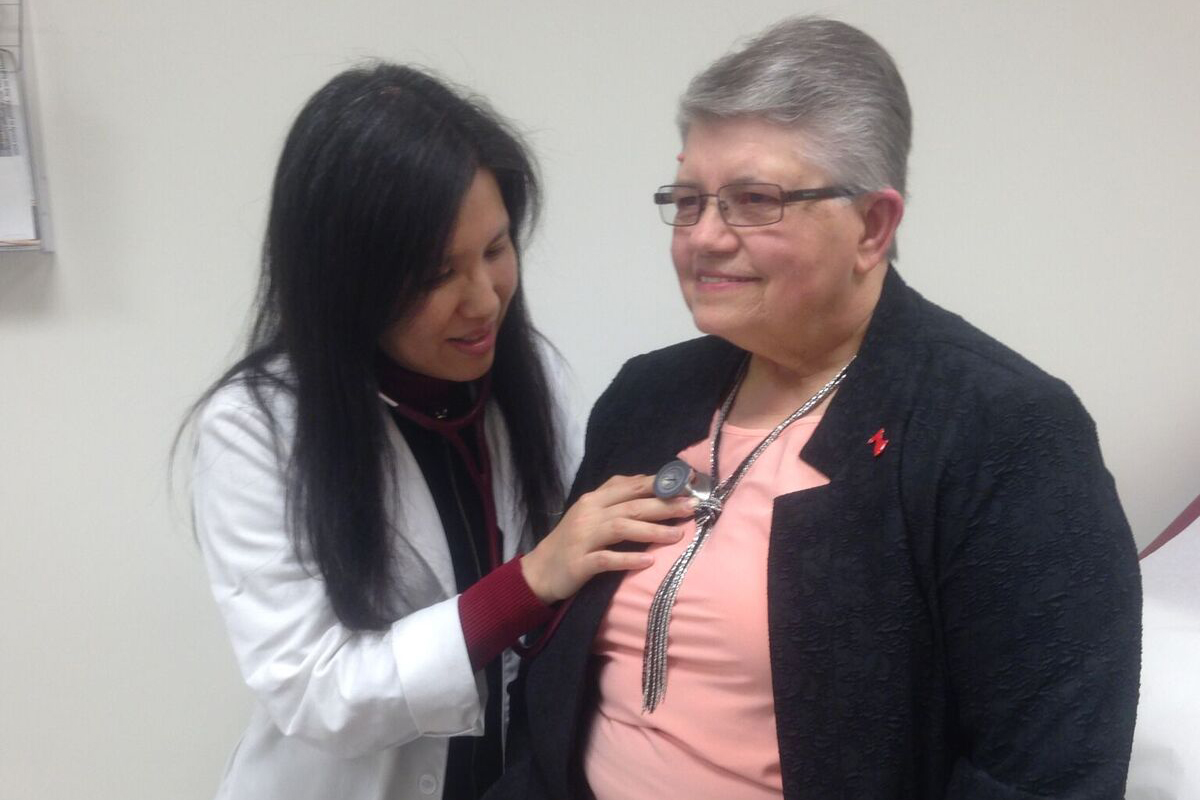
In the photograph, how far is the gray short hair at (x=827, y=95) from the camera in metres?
0.82

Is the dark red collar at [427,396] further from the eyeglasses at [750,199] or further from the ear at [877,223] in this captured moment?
the ear at [877,223]

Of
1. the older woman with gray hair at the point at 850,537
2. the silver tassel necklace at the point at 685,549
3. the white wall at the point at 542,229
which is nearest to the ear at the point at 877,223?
the older woman with gray hair at the point at 850,537

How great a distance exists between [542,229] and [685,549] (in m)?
0.78

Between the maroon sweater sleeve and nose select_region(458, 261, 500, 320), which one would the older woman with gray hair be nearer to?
the maroon sweater sleeve

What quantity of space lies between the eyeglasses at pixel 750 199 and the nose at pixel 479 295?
0.24 metres

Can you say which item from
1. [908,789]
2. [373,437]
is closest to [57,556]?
[373,437]

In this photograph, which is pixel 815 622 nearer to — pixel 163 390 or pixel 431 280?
pixel 431 280

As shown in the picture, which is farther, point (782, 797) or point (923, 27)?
point (923, 27)

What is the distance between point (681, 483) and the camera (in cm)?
96

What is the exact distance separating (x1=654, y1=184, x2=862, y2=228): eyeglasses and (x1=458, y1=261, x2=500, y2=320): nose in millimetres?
242

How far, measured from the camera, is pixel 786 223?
0.84 metres

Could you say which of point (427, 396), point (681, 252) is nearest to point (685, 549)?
point (681, 252)

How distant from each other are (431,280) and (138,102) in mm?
804

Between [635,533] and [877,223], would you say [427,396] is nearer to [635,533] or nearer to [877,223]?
[635,533]
